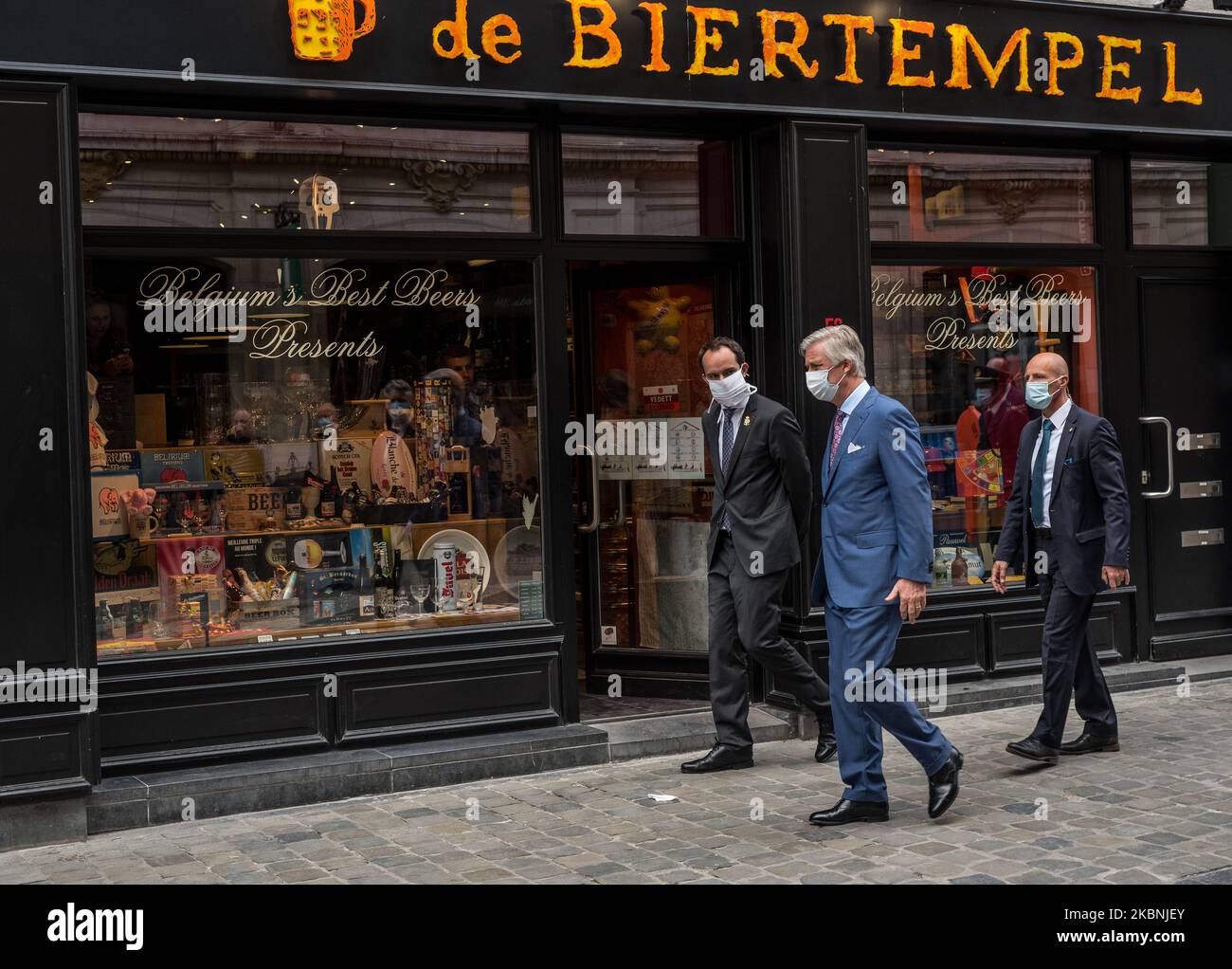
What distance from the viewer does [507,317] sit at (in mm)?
7961

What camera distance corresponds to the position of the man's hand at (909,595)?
6.01 metres

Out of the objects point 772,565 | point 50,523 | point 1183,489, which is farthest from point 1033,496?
point 50,523

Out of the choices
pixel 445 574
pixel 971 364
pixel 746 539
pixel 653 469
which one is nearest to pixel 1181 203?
pixel 971 364

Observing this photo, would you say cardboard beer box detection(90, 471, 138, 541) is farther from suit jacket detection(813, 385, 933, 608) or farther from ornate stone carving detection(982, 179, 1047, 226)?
ornate stone carving detection(982, 179, 1047, 226)

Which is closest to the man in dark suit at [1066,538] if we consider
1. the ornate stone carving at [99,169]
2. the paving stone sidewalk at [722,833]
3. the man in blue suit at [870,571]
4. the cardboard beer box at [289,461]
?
the paving stone sidewalk at [722,833]

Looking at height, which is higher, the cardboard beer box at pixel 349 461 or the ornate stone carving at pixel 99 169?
the ornate stone carving at pixel 99 169

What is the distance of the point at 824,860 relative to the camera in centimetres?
570

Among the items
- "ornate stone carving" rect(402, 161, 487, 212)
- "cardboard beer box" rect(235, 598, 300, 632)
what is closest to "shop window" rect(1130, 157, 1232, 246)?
"ornate stone carving" rect(402, 161, 487, 212)

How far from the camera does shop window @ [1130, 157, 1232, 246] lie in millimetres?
9828

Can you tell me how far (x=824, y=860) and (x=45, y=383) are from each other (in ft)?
12.6

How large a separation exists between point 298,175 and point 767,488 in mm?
2809

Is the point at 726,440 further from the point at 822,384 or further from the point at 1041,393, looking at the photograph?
the point at 1041,393

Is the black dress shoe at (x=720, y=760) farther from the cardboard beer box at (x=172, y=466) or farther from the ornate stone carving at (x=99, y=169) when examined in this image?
the ornate stone carving at (x=99, y=169)

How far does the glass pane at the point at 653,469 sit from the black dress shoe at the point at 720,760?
1497mm
